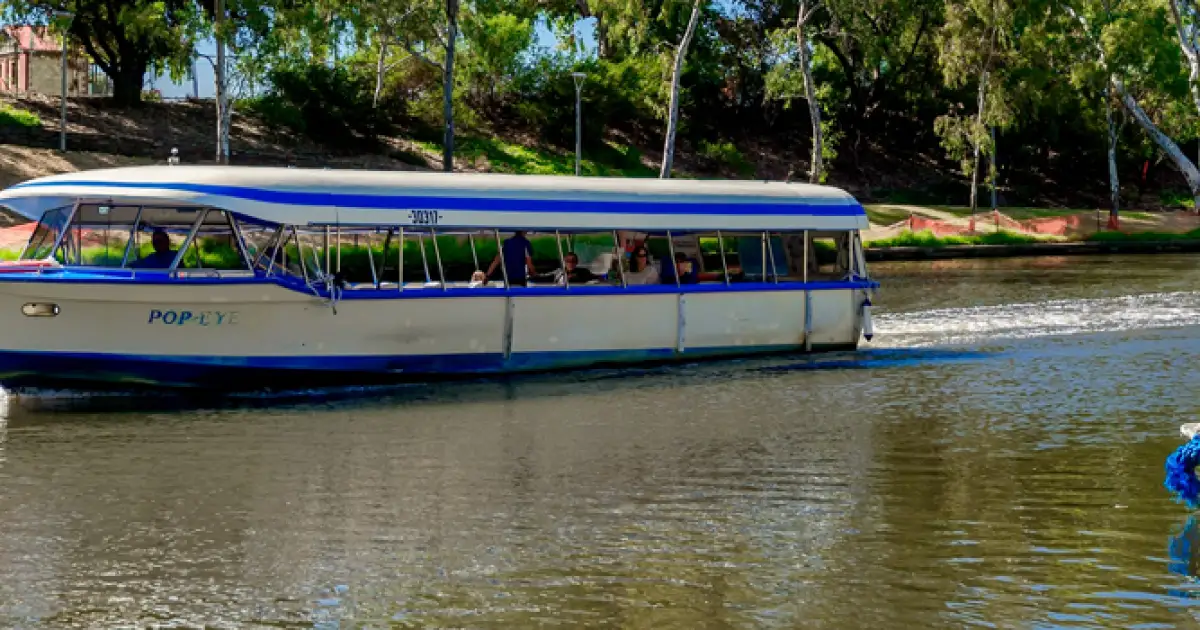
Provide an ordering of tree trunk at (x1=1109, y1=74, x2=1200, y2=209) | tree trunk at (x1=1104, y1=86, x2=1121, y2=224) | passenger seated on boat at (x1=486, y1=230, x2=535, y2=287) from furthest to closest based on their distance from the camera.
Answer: tree trunk at (x1=1109, y1=74, x2=1200, y2=209)
tree trunk at (x1=1104, y1=86, x2=1121, y2=224)
passenger seated on boat at (x1=486, y1=230, x2=535, y2=287)

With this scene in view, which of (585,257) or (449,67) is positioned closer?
(585,257)

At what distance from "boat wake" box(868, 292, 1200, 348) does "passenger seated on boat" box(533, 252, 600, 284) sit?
6.20 m

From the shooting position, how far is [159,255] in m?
19.7

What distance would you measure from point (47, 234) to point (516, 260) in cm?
622

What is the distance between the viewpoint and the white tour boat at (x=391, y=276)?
19.2 metres

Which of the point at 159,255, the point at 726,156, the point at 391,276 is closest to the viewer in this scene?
the point at 159,255

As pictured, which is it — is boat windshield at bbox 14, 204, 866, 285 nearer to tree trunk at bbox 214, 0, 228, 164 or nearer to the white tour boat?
the white tour boat

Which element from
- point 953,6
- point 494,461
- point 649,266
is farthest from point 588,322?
point 953,6

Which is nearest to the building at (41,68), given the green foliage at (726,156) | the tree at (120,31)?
the tree at (120,31)

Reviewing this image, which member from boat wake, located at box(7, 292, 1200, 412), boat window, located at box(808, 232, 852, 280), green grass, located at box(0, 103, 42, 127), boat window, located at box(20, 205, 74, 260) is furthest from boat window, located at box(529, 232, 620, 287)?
green grass, located at box(0, 103, 42, 127)

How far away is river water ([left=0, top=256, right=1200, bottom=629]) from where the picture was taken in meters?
11.3

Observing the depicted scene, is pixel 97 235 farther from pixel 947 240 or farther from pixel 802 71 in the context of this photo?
pixel 802 71

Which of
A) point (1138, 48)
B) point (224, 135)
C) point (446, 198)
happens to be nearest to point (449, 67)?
point (224, 135)

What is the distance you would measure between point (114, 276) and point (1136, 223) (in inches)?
1988
